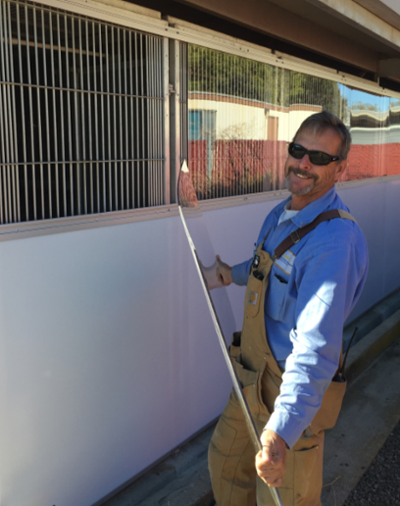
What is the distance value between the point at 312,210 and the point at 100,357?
1.41 meters

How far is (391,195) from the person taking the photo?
7289 millimetres

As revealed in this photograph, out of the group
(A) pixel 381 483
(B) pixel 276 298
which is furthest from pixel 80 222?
(A) pixel 381 483

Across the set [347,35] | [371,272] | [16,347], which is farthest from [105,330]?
[371,272]

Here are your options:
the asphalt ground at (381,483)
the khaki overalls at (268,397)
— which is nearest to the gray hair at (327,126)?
the khaki overalls at (268,397)

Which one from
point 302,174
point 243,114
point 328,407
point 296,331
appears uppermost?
point 243,114

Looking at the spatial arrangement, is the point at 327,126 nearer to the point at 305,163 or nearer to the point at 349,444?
the point at 305,163

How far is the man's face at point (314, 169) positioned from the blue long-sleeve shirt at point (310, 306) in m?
0.06

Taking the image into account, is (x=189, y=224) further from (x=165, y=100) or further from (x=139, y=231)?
(x=165, y=100)

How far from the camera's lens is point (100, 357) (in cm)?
291

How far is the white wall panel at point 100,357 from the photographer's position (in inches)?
98.7

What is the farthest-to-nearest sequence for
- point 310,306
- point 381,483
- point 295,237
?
point 381,483, point 295,237, point 310,306

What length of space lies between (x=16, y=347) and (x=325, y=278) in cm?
144

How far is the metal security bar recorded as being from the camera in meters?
2.39

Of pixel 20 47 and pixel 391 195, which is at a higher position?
pixel 20 47
